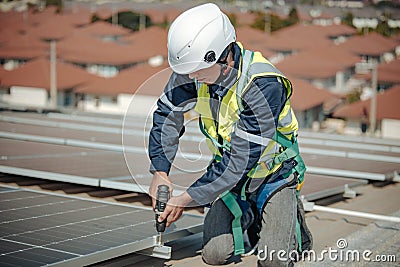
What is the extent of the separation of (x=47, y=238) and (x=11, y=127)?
8.75 metres

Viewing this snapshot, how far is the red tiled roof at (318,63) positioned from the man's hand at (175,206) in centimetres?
5361

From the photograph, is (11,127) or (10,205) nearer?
(10,205)

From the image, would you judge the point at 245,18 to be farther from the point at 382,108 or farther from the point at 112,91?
the point at 382,108

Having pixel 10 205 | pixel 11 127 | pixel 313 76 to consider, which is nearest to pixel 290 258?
pixel 10 205

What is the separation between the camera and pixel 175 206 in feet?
15.4

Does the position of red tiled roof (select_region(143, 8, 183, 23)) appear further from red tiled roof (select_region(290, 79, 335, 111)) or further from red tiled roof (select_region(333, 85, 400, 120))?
red tiled roof (select_region(333, 85, 400, 120))

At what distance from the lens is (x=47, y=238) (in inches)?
190

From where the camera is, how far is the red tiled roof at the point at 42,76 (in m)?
54.1

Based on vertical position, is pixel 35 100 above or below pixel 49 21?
below

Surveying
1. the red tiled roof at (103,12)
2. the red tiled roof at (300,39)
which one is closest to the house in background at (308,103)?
the red tiled roof at (300,39)

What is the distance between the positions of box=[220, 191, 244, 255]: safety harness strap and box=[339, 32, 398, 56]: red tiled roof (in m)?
64.9

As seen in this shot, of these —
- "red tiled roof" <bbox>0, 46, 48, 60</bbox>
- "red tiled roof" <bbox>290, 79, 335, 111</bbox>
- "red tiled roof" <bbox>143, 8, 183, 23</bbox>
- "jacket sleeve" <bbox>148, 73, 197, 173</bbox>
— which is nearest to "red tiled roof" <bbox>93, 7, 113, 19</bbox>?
"red tiled roof" <bbox>143, 8, 183, 23</bbox>

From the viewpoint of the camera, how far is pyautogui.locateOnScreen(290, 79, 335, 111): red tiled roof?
48688 millimetres

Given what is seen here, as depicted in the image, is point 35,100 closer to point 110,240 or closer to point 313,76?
point 313,76
